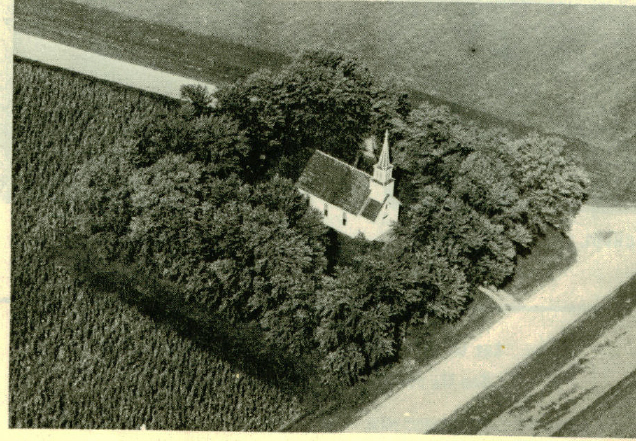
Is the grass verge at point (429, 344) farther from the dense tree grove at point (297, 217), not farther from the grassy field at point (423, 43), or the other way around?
the grassy field at point (423, 43)

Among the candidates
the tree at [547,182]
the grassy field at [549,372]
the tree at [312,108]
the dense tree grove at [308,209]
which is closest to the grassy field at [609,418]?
the grassy field at [549,372]

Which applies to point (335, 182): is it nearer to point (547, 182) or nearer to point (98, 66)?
point (547, 182)

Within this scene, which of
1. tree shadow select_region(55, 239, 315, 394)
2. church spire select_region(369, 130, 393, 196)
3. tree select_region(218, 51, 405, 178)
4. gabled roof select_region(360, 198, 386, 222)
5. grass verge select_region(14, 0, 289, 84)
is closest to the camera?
tree shadow select_region(55, 239, 315, 394)

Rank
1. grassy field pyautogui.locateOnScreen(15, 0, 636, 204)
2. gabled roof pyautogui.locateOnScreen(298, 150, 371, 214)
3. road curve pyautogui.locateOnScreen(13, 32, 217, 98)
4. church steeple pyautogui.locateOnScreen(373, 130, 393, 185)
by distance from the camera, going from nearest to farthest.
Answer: church steeple pyautogui.locateOnScreen(373, 130, 393, 185) < gabled roof pyautogui.locateOnScreen(298, 150, 371, 214) < road curve pyautogui.locateOnScreen(13, 32, 217, 98) < grassy field pyautogui.locateOnScreen(15, 0, 636, 204)

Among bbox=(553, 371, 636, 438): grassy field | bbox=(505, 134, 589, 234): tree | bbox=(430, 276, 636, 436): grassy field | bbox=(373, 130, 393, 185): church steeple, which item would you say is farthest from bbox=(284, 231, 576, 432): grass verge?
bbox=(553, 371, 636, 438): grassy field

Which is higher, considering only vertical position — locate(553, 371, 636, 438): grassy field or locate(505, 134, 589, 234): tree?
locate(505, 134, 589, 234): tree

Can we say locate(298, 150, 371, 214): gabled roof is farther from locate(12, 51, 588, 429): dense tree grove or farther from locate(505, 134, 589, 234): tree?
locate(505, 134, 589, 234): tree

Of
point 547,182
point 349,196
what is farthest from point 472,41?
point 349,196
